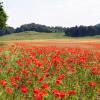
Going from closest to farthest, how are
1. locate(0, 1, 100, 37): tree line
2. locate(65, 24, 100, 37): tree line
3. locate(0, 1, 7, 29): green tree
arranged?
locate(0, 1, 7, 29): green tree → locate(0, 1, 100, 37): tree line → locate(65, 24, 100, 37): tree line

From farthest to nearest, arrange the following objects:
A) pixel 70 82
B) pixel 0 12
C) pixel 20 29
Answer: pixel 20 29, pixel 0 12, pixel 70 82

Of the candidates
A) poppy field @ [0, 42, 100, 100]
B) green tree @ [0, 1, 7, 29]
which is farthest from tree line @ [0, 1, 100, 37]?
poppy field @ [0, 42, 100, 100]

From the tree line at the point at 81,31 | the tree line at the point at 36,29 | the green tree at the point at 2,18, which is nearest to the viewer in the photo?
the green tree at the point at 2,18

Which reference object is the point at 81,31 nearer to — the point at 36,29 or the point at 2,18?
the point at 36,29

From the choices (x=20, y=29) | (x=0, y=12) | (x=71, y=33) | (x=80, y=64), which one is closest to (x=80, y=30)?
(x=71, y=33)

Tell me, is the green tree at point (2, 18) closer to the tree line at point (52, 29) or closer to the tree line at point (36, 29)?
the tree line at point (52, 29)

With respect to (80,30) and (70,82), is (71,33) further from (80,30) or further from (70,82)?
(70,82)

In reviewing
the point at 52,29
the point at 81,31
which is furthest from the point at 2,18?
the point at 52,29

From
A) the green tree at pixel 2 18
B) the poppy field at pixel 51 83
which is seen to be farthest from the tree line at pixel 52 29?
the poppy field at pixel 51 83

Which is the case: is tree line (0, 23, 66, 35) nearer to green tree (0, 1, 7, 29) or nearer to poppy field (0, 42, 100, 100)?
green tree (0, 1, 7, 29)

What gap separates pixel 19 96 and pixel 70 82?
2672mm

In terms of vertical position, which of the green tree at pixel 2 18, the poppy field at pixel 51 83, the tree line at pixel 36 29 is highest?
the green tree at pixel 2 18

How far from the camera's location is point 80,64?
44.1ft

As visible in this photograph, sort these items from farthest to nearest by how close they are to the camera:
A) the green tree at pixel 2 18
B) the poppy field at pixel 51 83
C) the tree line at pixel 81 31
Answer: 1. the tree line at pixel 81 31
2. the green tree at pixel 2 18
3. the poppy field at pixel 51 83
